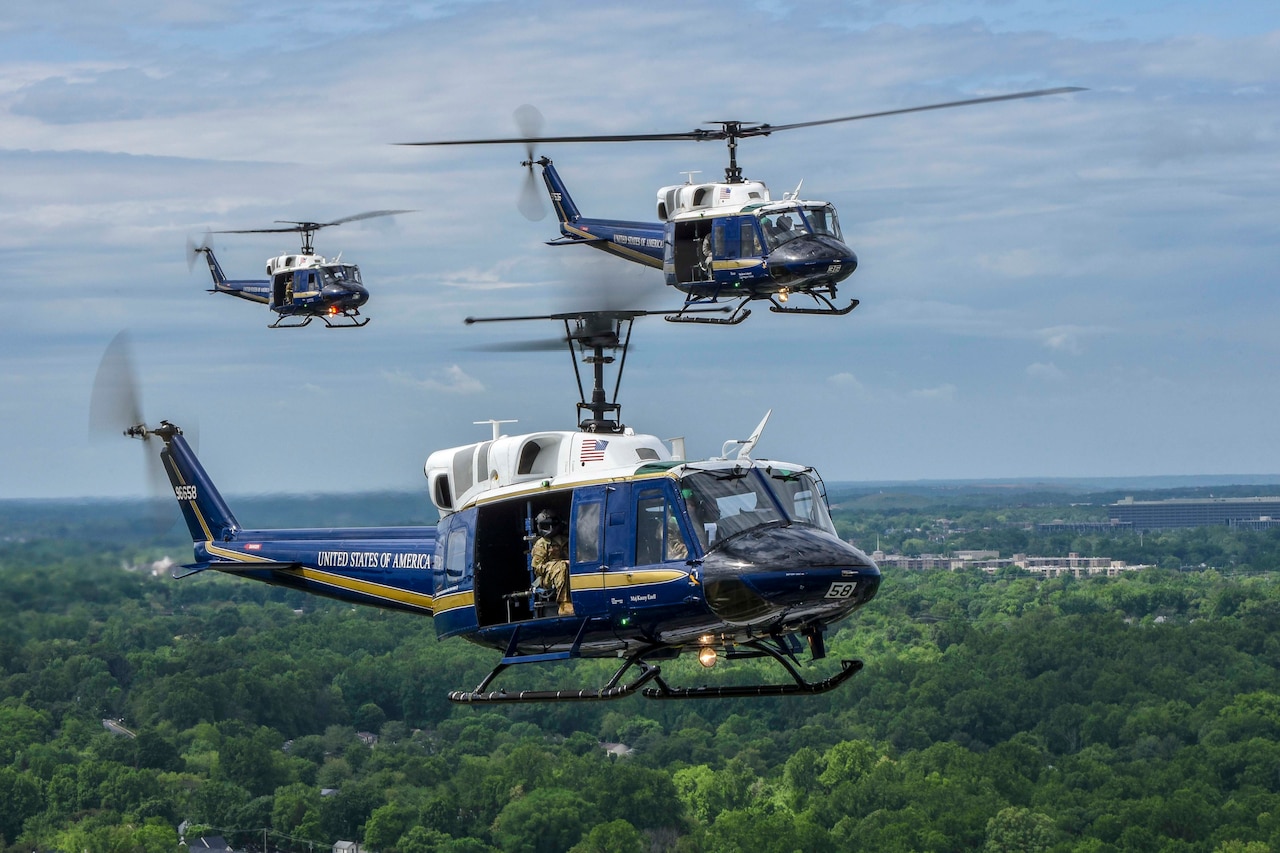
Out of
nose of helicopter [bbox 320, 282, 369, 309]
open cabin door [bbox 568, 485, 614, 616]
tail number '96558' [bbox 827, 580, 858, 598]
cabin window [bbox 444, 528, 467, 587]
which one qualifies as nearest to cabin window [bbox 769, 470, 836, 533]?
tail number '96558' [bbox 827, 580, 858, 598]

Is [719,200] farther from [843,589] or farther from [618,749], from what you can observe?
[618,749]

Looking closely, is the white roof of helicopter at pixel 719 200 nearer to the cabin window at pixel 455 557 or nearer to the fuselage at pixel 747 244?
the fuselage at pixel 747 244

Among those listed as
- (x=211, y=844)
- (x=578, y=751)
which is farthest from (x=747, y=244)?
(x=578, y=751)

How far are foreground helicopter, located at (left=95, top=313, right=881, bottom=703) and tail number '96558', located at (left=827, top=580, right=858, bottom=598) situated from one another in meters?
0.02

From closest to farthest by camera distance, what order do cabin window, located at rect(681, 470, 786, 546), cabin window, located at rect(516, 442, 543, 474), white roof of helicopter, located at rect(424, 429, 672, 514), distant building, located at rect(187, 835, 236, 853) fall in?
cabin window, located at rect(681, 470, 786, 546)
white roof of helicopter, located at rect(424, 429, 672, 514)
cabin window, located at rect(516, 442, 543, 474)
distant building, located at rect(187, 835, 236, 853)

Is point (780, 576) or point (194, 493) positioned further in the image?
point (194, 493)

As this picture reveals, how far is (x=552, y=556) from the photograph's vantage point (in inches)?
1289

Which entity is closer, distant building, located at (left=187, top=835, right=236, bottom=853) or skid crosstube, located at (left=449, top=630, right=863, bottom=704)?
skid crosstube, located at (left=449, top=630, right=863, bottom=704)

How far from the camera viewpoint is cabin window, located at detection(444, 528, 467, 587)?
3412 cm

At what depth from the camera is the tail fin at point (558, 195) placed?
188ft

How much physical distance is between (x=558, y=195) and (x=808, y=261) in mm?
13884

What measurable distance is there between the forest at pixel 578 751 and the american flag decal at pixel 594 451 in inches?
2646

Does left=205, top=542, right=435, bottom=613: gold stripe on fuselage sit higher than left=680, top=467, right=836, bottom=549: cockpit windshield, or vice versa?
left=680, top=467, right=836, bottom=549: cockpit windshield

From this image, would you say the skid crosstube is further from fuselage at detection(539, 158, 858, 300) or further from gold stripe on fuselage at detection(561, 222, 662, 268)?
gold stripe on fuselage at detection(561, 222, 662, 268)
